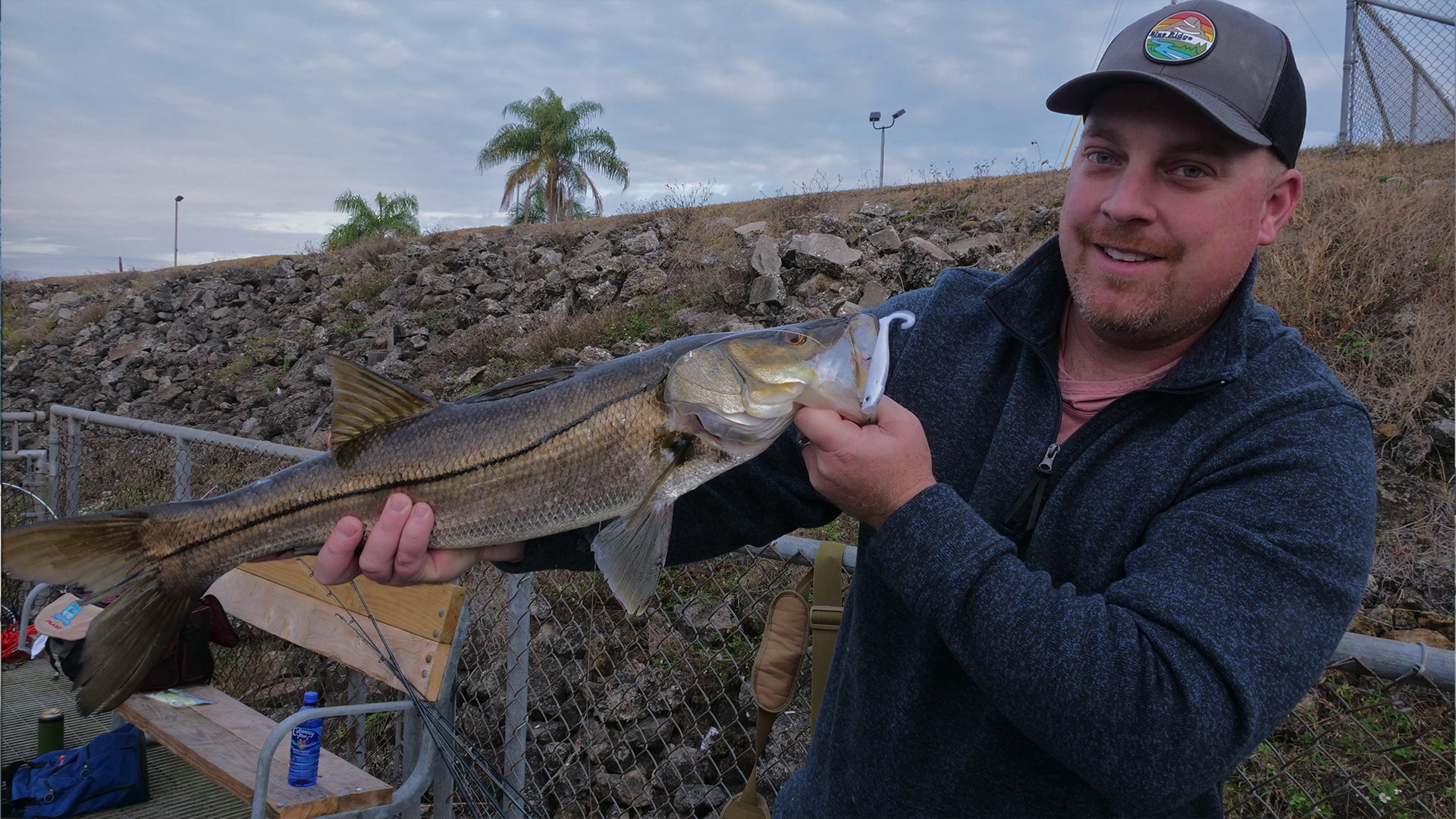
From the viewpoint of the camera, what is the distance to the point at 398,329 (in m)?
16.4

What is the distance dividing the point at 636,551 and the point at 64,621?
4969 mm

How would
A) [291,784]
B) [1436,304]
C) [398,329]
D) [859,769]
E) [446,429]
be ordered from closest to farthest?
[859,769] → [446,429] → [291,784] → [1436,304] → [398,329]

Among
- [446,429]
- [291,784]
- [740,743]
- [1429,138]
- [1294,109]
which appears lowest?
[740,743]

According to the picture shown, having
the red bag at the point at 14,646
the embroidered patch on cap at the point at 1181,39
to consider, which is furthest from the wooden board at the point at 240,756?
the embroidered patch on cap at the point at 1181,39

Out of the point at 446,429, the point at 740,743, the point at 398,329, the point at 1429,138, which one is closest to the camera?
the point at 446,429

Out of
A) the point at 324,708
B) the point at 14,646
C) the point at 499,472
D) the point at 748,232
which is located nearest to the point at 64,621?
the point at 14,646

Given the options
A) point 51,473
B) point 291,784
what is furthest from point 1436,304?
point 51,473

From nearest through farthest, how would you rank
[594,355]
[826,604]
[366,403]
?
[366,403]
[826,604]
[594,355]

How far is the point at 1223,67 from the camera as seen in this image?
5.75ft

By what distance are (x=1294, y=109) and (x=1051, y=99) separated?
1.63ft

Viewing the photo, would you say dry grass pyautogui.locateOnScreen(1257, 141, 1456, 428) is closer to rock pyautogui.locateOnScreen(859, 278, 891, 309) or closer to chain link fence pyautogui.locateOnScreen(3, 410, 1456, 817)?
chain link fence pyautogui.locateOnScreen(3, 410, 1456, 817)

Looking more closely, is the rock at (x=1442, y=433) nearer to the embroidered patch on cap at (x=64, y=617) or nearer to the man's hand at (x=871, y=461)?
the man's hand at (x=871, y=461)

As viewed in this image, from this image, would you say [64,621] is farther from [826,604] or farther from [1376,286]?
[1376,286]

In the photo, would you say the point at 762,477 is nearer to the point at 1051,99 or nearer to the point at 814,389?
the point at 814,389
